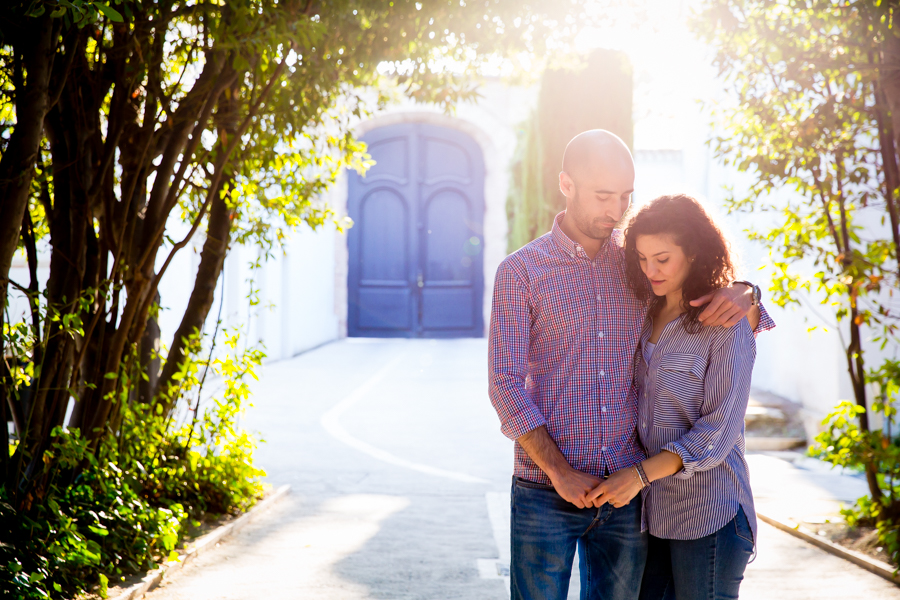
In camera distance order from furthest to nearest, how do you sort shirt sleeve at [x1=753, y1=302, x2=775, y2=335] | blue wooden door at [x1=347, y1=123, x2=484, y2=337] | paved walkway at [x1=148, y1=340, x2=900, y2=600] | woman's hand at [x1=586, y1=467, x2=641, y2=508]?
blue wooden door at [x1=347, y1=123, x2=484, y2=337] < paved walkway at [x1=148, y1=340, x2=900, y2=600] < shirt sleeve at [x1=753, y1=302, x2=775, y2=335] < woman's hand at [x1=586, y1=467, x2=641, y2=508]

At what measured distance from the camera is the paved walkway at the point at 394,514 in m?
4.06

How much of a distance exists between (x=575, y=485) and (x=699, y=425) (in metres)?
0.34

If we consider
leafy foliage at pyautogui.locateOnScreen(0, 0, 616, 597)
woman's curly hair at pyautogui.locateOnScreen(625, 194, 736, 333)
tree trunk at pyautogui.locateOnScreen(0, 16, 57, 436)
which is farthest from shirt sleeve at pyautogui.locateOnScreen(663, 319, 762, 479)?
tree trunk at pyautogui.locateOnScreen(0, 16, 57, 436)

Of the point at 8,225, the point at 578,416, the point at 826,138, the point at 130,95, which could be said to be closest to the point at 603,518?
the point at 578,416

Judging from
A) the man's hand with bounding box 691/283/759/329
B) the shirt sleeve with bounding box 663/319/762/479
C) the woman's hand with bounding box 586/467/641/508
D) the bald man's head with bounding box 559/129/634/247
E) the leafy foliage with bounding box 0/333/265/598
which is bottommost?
the leafy foliage with bounding box 0/333/265/598

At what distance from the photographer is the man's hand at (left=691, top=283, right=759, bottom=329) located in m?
2.08

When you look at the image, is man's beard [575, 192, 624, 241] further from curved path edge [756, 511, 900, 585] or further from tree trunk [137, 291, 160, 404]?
tree trunk [137, 291, 160, 404]

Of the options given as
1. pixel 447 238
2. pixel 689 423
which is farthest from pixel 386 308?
pixel 689 423

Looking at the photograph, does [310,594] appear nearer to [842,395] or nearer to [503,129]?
[842,395]

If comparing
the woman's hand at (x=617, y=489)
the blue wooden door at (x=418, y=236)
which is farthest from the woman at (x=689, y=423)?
the blue wooden door at (x=418, y=236)

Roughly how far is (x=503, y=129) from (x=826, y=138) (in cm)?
1398

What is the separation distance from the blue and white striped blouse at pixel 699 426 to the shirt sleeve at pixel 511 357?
327mm

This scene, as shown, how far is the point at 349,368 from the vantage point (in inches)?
548

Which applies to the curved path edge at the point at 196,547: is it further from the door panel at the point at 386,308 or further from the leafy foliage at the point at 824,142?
the door panel at the point at 386,308
